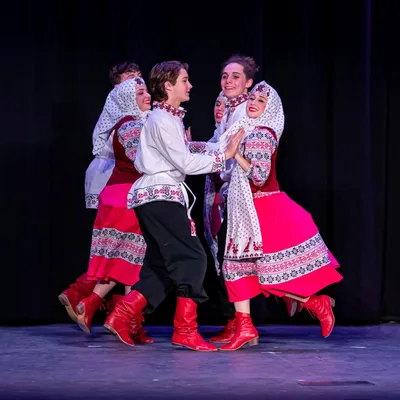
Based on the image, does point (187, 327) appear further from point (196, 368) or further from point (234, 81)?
point (234, 81)

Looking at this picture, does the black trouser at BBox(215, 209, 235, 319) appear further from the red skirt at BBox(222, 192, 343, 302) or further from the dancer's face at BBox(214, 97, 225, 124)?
the dancer's face at BBox(214, 97, 225, 124)

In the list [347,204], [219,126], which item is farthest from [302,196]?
[219,126]

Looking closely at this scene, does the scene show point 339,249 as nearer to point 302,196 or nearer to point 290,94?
point 302,196

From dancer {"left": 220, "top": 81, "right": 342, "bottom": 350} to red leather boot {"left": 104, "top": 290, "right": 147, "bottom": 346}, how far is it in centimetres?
44

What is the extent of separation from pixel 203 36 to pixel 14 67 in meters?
1.15

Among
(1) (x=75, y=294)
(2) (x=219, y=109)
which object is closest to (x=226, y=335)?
(1) (x=75, y=294)

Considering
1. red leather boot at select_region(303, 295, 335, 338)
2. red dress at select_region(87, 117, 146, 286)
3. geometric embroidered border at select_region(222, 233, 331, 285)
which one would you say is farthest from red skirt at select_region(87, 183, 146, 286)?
red leather boot at select_region(303, 295, 335, 338)

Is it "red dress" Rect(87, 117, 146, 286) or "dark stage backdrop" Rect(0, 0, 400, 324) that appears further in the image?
"dark stage backdrop" Rect(0, 0, 400, 324)

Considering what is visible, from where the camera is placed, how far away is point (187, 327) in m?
4.61

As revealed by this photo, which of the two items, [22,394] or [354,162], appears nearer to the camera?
[22,394]

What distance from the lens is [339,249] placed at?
581 centimetres

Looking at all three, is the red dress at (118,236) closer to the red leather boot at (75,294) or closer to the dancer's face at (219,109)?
the red leather boot at (75,294)

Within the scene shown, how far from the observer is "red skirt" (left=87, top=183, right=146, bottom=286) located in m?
5.11

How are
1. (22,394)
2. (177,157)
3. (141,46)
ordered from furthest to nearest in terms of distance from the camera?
1. (141,46)
2. (177,157)
3. (22,394)
